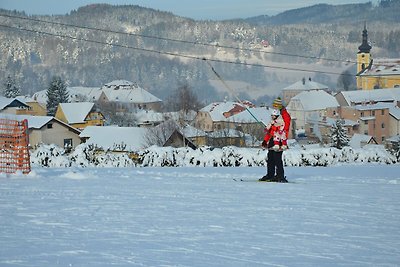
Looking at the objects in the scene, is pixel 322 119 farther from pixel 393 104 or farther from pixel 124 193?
pixel 124 193

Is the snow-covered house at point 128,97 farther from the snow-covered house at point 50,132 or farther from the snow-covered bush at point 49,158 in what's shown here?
the snow-covered bush at point 49,158

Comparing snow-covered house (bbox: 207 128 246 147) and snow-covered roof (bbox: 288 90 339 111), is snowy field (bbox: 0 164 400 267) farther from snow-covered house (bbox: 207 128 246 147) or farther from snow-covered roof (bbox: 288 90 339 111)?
snow-covered roof (bbox: 288 90 339 111)

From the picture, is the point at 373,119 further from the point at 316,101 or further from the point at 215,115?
the point at 215,115

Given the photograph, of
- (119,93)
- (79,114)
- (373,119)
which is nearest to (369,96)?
(373,119)

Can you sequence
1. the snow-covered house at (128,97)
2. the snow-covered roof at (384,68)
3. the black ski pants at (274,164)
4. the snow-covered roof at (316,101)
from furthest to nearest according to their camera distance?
the snow-covered house at (128,97), the snow-covered roof at (384,68), the snow-covered roof at (316,101), the black ski pants at (274,164)

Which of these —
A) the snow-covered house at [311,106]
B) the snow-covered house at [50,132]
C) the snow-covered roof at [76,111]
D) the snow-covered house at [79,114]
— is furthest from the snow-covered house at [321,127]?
the snow-covered house at [50,132]

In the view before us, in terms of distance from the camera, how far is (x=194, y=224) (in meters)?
6.45

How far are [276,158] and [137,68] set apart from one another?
176m

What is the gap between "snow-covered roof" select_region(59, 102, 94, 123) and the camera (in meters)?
66.9

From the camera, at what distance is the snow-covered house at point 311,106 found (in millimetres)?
89438

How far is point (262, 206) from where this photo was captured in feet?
25.6

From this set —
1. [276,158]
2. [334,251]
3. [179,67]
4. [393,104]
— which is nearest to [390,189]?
[276,158]

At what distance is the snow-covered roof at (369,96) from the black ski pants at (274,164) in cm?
7855

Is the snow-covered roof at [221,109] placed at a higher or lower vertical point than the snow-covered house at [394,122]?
higher
